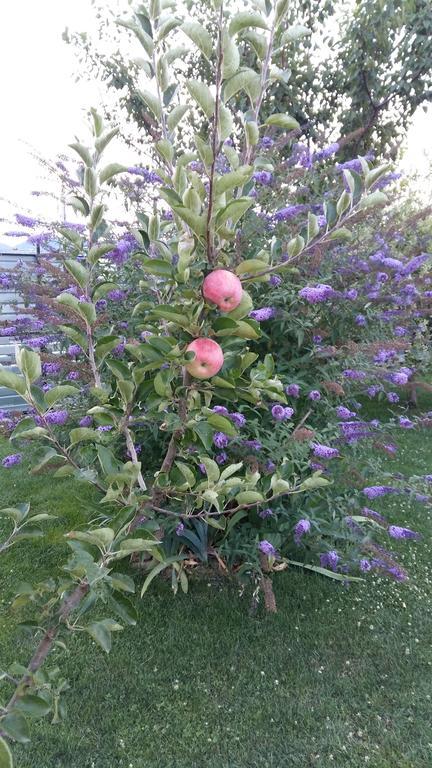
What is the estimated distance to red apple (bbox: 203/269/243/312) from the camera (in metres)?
1.14

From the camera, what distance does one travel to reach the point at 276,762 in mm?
1945

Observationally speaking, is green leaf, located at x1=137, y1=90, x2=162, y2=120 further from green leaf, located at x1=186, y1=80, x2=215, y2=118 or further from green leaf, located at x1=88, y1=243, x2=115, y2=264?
green leaf, located at x1=88, y1=243, x2=115, y2=264

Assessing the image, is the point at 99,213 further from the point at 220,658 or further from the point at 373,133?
the point at 373,133

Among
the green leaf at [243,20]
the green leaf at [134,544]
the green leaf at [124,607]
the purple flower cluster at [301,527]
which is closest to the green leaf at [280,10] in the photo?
the green leaf at [243,20]

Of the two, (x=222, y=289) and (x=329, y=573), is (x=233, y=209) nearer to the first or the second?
(x=222, y=289)

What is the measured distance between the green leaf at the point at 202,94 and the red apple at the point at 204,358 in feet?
1.49

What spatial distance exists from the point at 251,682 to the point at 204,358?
5.66ft

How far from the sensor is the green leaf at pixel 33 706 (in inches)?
44.1

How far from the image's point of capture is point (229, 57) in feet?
3.49

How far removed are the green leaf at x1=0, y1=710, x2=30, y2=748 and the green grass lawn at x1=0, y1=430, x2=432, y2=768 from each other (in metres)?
0.59

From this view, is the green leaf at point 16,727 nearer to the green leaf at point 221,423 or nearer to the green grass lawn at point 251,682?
the green grass lawn at point 251,682

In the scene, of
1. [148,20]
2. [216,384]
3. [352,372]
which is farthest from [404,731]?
[148,20]

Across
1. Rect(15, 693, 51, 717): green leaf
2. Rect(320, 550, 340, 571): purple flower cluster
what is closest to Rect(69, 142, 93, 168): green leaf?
Rect(15, 693, 51, 717): green leaf

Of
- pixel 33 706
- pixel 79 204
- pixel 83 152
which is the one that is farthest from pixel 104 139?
pixel 33 706
